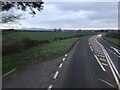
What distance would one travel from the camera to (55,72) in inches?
645

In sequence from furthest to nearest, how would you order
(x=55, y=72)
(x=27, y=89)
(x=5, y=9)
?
(x=5, y=9)
(x=55, y=72)
(x=27, y=89)

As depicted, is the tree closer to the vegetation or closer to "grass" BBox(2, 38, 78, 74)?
"grass" BBox(2, 38, 78, 74)

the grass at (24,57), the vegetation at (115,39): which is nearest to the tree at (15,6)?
the grass at (24,57)

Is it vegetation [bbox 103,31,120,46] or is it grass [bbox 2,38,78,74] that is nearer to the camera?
grass [bbox 2,38,78,74]

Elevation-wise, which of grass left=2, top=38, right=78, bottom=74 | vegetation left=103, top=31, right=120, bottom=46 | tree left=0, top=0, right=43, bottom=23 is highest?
tree left=0, top=0, right=43, bottom=23

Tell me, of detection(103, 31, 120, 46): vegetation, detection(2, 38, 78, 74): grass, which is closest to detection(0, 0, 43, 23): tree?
detection(2, 38, 78, 74): grass

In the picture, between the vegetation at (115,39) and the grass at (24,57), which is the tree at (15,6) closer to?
the grass at (24,57)

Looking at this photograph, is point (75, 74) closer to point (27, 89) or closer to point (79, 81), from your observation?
point (79, 81)

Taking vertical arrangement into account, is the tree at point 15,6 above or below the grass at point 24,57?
above

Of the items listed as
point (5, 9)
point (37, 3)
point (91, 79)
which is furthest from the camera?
point (37, 3)

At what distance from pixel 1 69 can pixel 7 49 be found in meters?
11.1

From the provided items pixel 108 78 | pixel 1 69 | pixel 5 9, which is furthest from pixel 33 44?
pixel 108 78

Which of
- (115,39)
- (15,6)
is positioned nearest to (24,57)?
(15,6)

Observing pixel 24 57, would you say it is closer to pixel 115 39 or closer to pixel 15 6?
pixel 15 6
